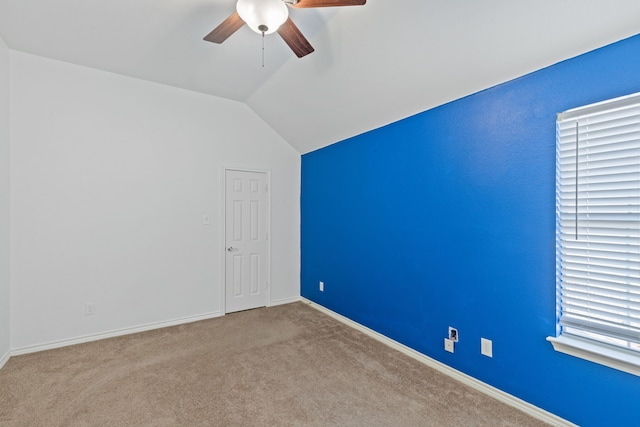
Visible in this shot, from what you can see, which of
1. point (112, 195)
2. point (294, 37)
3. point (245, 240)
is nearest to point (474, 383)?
point (294, 37)

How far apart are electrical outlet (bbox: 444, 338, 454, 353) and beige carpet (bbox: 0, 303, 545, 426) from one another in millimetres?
237

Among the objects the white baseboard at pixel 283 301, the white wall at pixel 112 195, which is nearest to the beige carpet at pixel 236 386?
the white wall at pixel 112 195

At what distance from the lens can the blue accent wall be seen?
1773 mm

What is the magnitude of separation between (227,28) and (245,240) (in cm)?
274

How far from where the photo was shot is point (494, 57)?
203 cm

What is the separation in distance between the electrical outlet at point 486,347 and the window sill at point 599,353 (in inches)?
16.9

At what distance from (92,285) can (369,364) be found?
9.81 feet

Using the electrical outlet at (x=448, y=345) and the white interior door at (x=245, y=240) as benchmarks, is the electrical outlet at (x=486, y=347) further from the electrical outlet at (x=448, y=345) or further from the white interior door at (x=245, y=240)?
the white interior door at (x=245, y=240)

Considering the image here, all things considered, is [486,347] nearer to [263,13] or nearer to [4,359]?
[263,13]

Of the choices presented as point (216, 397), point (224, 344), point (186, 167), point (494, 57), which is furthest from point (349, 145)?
point (216, 397)

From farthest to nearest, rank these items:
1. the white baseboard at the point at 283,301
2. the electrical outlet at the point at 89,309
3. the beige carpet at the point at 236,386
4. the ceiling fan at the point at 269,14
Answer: the white baseboard at the point at 283,301, the electrical outlet at the point at 89,309, the beige carpet at the point at 236,386, the ceiling fan at the point at 269,14

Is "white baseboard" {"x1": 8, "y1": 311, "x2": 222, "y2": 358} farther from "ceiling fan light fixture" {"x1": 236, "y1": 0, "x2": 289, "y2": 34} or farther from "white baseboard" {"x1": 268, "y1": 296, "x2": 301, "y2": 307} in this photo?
"ceiling fan light fixture" {"x1": 236, "y1": 0, "x2": 289, "y2": 34}

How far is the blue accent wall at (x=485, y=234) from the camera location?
1.77m

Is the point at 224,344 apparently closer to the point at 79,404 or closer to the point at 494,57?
the point at 79,404
